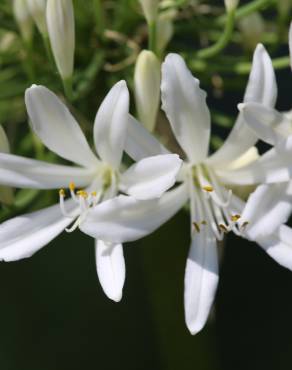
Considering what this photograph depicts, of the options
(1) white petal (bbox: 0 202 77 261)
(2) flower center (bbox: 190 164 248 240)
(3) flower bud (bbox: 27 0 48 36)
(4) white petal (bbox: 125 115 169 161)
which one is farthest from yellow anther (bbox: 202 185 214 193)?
(3) flower bud (bbox: 27 0 48 36)

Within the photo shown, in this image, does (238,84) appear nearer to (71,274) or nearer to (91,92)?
(91,92)

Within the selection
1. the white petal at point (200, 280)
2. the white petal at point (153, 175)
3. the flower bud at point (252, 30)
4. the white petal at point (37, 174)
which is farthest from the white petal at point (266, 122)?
the flower bud at point (252, 30)

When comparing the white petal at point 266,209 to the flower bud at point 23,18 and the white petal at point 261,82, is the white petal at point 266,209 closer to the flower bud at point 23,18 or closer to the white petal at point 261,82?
the white petal at point 261,82

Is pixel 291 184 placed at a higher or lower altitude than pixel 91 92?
lower

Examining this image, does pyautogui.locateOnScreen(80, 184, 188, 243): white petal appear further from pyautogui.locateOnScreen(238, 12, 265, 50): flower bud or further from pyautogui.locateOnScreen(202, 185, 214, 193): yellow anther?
pyautogui.locateOnScreen(238, 12, 265, 50): flower bud

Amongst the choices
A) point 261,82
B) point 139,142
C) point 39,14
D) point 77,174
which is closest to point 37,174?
point 77,174

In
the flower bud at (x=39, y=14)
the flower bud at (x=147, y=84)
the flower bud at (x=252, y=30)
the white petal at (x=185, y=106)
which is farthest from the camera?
the flower bud at (x=252, y=30)

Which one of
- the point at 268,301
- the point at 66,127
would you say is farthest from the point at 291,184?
the point at 268,301
